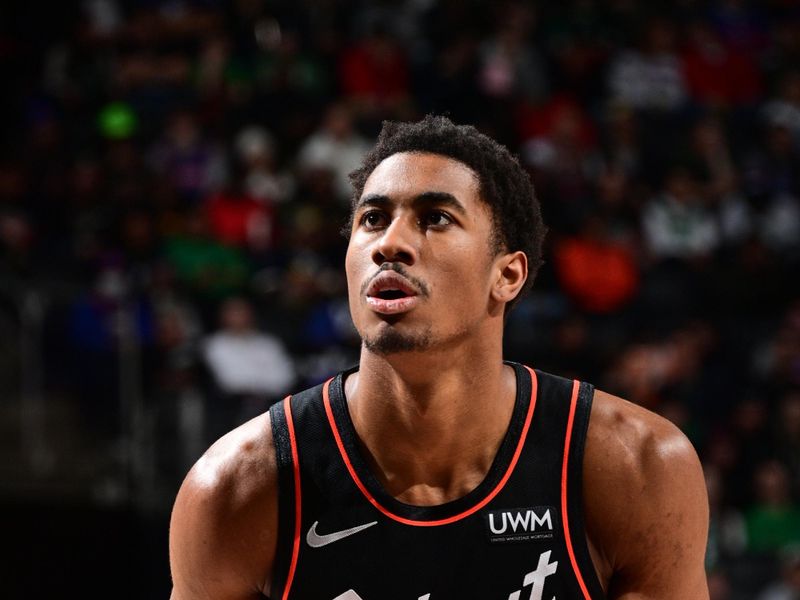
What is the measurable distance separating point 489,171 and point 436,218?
0.25 metres

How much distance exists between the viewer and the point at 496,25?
1167 centimetres

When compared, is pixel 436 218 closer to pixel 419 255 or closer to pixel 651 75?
pixel 419 255

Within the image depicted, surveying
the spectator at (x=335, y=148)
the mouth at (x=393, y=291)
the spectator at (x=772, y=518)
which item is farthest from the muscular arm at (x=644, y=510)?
the spectator at (x=335, y=148)

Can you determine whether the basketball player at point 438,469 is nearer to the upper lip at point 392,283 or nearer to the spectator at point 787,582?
the upper lip at point 392,283

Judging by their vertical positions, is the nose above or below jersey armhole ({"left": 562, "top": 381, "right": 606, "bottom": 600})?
above

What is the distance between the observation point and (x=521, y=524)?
3119 millimetres

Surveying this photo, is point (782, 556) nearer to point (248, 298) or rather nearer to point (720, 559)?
point (720, 559)

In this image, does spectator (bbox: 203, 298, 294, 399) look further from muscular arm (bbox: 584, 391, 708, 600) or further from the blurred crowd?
muscular arm (bbox: 584, 391, 708, 600)

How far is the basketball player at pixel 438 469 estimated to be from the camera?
3.09 metres

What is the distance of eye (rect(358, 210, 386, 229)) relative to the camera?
10.4 ft

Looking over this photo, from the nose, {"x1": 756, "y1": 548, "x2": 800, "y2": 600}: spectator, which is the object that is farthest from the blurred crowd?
the nose

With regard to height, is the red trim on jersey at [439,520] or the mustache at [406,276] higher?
the mustache at [406,276]

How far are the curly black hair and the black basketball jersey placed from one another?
1.74ft

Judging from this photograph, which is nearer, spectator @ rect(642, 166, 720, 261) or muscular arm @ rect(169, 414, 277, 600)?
muscular arm @ rect(169, 414, 277, 600)
